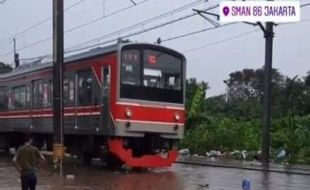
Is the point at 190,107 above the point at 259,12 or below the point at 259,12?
below

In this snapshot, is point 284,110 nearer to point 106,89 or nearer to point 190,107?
point 190,107

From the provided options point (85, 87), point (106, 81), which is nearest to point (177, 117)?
point (106, 81)

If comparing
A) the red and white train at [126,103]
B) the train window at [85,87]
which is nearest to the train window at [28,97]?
the red and white train at [126,103]

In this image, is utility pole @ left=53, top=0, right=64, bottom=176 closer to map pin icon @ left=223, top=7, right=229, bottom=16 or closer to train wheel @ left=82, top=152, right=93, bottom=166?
train wheel @ left=82, top=152, right=93, bottom=166

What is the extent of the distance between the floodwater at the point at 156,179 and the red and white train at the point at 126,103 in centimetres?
88

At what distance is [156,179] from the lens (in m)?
21.2

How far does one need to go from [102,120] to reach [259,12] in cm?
1000

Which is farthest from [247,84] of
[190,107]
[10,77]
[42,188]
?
[42,188]

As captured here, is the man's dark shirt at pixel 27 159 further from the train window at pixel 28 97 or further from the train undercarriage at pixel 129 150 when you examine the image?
the train window at pixel 28 97

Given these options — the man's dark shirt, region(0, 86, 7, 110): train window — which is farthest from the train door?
region(0, 86, 7, 110): train window

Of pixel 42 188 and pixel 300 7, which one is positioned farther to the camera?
pixel 300 7

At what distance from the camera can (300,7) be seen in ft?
97.9

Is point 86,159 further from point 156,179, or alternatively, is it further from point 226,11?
point 226,11

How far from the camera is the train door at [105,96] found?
23.1 meters
